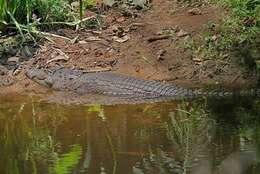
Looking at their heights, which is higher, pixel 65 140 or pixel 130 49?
pixel 130 49

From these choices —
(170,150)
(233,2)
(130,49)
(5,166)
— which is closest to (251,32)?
(233,2)

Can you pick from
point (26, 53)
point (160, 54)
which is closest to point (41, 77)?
point (26, 53)

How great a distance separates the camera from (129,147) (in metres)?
4.73

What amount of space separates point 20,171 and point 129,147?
0.89m

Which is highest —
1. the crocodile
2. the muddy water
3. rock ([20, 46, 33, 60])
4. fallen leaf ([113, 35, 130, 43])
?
fallen leaf ([113, 35, 130, 43])

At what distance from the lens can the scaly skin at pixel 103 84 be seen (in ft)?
21.0

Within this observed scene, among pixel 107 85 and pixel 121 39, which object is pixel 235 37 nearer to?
pixel 121 39

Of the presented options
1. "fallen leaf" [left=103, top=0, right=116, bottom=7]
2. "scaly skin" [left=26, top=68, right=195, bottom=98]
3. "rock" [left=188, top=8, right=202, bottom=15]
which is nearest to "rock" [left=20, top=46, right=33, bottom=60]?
"scaly skin" [left=26, top=68, right=195, bottom=98]

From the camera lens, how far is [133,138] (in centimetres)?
496

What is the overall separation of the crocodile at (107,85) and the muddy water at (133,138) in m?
0.23

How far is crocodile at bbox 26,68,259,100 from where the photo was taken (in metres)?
6.36

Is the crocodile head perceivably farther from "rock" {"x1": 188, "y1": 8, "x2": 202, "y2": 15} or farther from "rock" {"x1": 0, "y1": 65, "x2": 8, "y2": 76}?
"rock" {"x1": 188, "y1": 8, "x2": 202, "y2": 15}

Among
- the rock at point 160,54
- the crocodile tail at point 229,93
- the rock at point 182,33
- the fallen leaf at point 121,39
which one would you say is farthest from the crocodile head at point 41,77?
the crocodile tail at point 229,93

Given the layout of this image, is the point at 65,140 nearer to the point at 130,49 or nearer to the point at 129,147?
the point at 129,147
